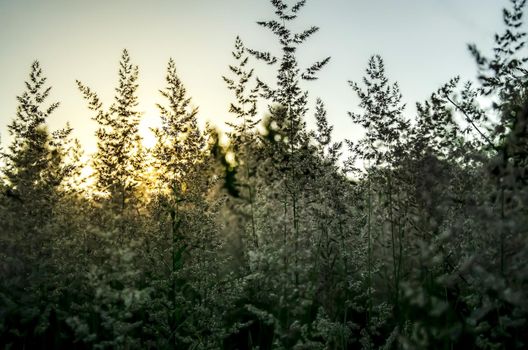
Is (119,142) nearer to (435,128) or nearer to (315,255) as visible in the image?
(315,255)

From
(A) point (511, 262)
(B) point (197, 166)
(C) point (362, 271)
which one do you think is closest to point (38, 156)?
(B) point (197, 166)

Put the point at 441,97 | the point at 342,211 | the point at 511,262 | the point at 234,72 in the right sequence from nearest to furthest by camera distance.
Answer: the point at 511,262 → the point at 441,97 → the point at 342,211 → the point at 234,72

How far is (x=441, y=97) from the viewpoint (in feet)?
15.0

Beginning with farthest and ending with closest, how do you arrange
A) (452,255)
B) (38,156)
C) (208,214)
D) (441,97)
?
(38,156) < (441,97) < (208,214) < (452,255)

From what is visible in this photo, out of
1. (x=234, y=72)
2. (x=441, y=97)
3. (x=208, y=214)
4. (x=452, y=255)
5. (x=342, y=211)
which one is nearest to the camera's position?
(x=452, y=255)

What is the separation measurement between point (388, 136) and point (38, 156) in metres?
3.70

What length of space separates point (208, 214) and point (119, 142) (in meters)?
1.60

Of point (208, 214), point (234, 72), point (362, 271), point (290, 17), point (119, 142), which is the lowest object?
point (362, 271)

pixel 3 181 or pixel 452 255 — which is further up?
pixel 3 181

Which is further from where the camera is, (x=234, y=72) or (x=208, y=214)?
(x=234, y=72)

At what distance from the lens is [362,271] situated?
477cm

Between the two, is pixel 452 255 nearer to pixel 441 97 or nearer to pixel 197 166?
pixel 441 97

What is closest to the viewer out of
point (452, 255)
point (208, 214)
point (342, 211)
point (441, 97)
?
point (452, 255)

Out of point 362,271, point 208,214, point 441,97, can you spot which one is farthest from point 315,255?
point 441,97
